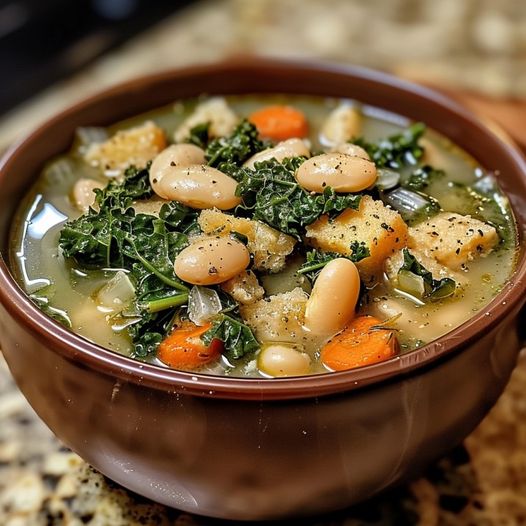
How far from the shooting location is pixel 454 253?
1.59 m

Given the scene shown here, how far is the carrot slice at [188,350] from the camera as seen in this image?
1.37 metres

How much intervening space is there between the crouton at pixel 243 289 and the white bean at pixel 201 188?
156 millimetres

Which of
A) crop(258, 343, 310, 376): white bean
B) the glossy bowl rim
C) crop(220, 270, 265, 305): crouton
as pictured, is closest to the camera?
the glossy bowl rim

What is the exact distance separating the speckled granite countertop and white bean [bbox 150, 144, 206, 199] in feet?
1.96

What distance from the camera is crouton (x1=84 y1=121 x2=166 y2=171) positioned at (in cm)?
187

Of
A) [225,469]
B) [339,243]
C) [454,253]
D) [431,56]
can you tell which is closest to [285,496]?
[225,469]

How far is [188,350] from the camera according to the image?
1.37 meters

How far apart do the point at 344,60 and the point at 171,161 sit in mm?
2194

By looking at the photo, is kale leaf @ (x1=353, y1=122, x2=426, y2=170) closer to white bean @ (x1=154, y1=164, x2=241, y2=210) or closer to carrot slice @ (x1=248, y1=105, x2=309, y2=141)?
carrot slice @ (x1=248, y1=105, x2=309, y2=141)

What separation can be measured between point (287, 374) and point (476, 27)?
3.05 meters

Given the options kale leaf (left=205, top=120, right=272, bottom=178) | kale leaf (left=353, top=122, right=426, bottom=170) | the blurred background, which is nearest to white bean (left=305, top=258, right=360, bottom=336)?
kale leaf (left=205, top=120, right=272, bottom=178)

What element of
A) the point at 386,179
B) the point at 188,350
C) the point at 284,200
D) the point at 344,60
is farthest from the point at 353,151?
the point at 344,60

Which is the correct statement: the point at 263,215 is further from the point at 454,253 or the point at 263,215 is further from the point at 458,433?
the point at 458,433

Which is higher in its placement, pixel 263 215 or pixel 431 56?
pixel 263 215
